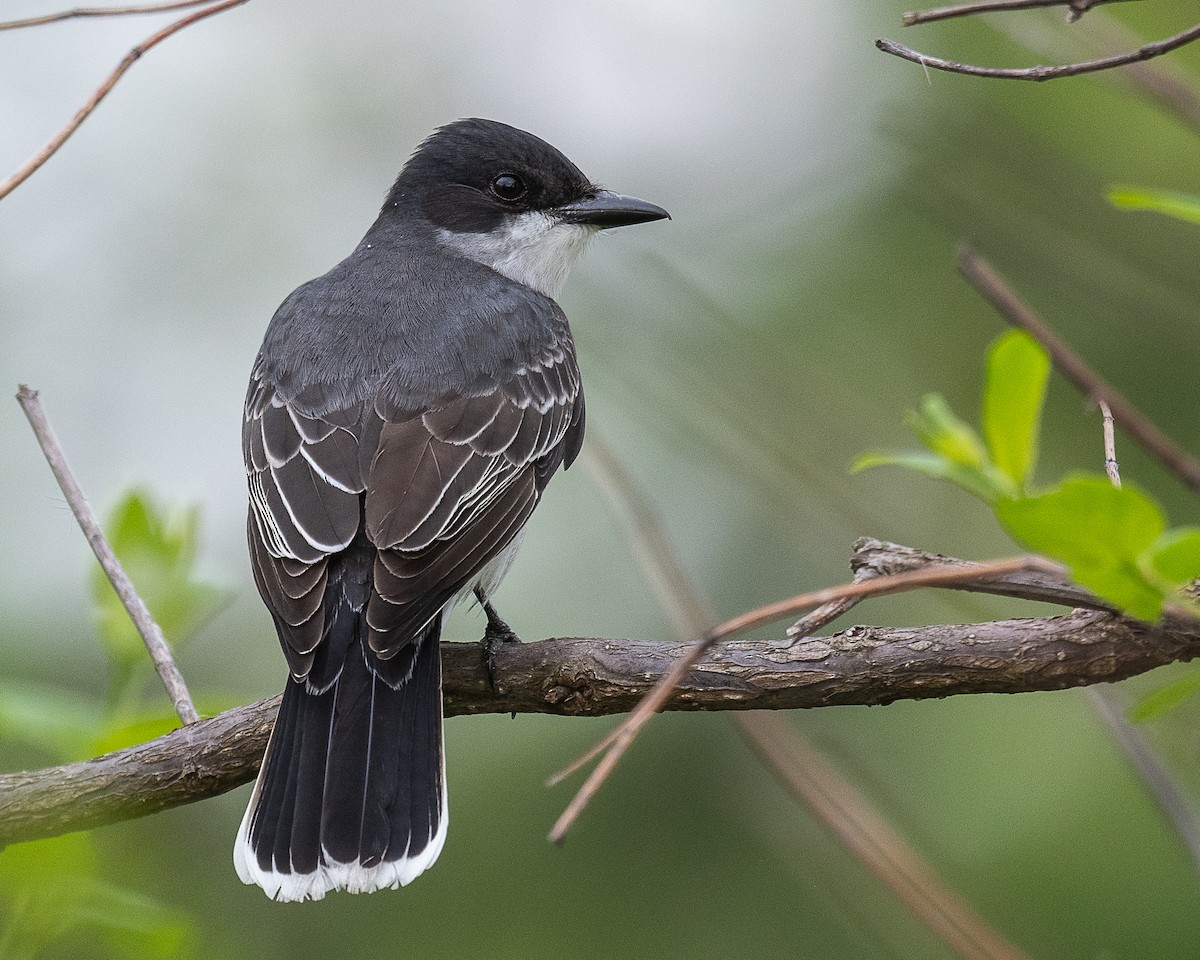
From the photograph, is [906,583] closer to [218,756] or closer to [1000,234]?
[218,756]

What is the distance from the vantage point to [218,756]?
337 cm

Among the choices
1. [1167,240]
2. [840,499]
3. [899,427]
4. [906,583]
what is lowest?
[899,427]

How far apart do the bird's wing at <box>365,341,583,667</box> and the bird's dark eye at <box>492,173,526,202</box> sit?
1.10 m

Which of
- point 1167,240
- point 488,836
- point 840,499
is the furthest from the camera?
point 488,836

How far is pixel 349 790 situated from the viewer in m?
3.57

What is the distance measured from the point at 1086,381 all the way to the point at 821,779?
33.7 inches

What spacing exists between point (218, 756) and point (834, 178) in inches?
170

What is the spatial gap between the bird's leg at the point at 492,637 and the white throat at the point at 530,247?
1.65 m

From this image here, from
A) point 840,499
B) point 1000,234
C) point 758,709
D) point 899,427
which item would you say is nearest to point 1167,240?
point 1000,234

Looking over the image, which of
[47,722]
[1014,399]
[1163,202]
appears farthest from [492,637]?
[1163,202]

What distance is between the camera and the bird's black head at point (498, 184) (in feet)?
18.5

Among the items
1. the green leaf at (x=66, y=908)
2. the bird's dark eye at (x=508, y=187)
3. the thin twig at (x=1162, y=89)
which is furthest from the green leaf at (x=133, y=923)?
the bird's dark eye at (x=508, y=187)

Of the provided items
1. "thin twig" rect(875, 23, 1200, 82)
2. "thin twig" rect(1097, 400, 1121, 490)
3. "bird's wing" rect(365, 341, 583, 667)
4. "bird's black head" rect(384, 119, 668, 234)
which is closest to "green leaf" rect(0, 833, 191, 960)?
"bird's wing" rect(365, 341, 583, 667)

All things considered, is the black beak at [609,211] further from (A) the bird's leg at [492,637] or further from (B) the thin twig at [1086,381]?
(B) the thin twig at [1086,381]
